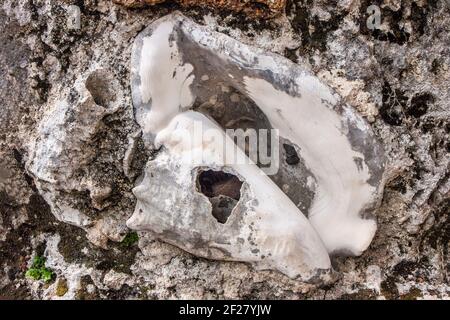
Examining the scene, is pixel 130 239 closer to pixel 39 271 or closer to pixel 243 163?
pixel 39 271

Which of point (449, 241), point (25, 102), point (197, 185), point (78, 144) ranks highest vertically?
point (25, 102)

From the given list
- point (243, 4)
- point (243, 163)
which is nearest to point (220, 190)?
point (243, 163)

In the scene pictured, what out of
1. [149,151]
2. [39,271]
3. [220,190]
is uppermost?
[149,151]

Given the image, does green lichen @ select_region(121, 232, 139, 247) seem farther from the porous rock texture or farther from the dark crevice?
the dark crevice

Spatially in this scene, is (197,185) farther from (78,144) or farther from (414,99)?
(414,99)

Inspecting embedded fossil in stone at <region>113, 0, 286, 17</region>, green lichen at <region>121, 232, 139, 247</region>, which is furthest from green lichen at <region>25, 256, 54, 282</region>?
embedded fossil in stone at <region>113, 0, 286, 17</region>

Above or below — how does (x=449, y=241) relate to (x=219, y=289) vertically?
above

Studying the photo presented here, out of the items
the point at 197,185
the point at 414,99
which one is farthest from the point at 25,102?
the point at 414,99
